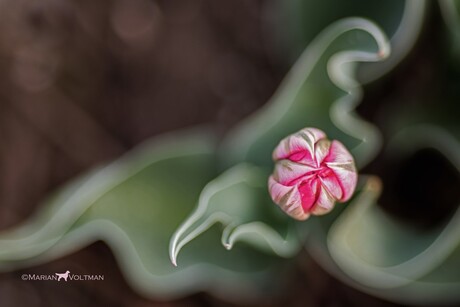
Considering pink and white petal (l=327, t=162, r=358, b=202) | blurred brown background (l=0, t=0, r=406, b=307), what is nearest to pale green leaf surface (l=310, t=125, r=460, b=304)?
pink and white petal (l=327, t=162, r=358, b=202)

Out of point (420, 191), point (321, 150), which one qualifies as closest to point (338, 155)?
point (321, 150)

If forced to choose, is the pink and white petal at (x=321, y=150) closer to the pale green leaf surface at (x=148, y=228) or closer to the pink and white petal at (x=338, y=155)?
the pink and white petal at (x=338, y=155)

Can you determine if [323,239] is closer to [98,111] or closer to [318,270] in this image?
[318,270]

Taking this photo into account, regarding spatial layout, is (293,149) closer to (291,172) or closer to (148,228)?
(291,172)

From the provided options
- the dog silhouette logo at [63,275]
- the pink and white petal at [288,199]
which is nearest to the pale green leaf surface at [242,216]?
the pink and white petal at [288,199]

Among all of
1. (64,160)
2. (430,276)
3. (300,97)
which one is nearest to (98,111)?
(64,160)

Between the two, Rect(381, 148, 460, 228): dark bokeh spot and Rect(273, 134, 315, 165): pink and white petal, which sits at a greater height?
Rect(273, 134, 315, 165): pink and white petal

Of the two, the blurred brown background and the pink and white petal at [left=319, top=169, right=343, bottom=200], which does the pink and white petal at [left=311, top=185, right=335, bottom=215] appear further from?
the blurred brown background
